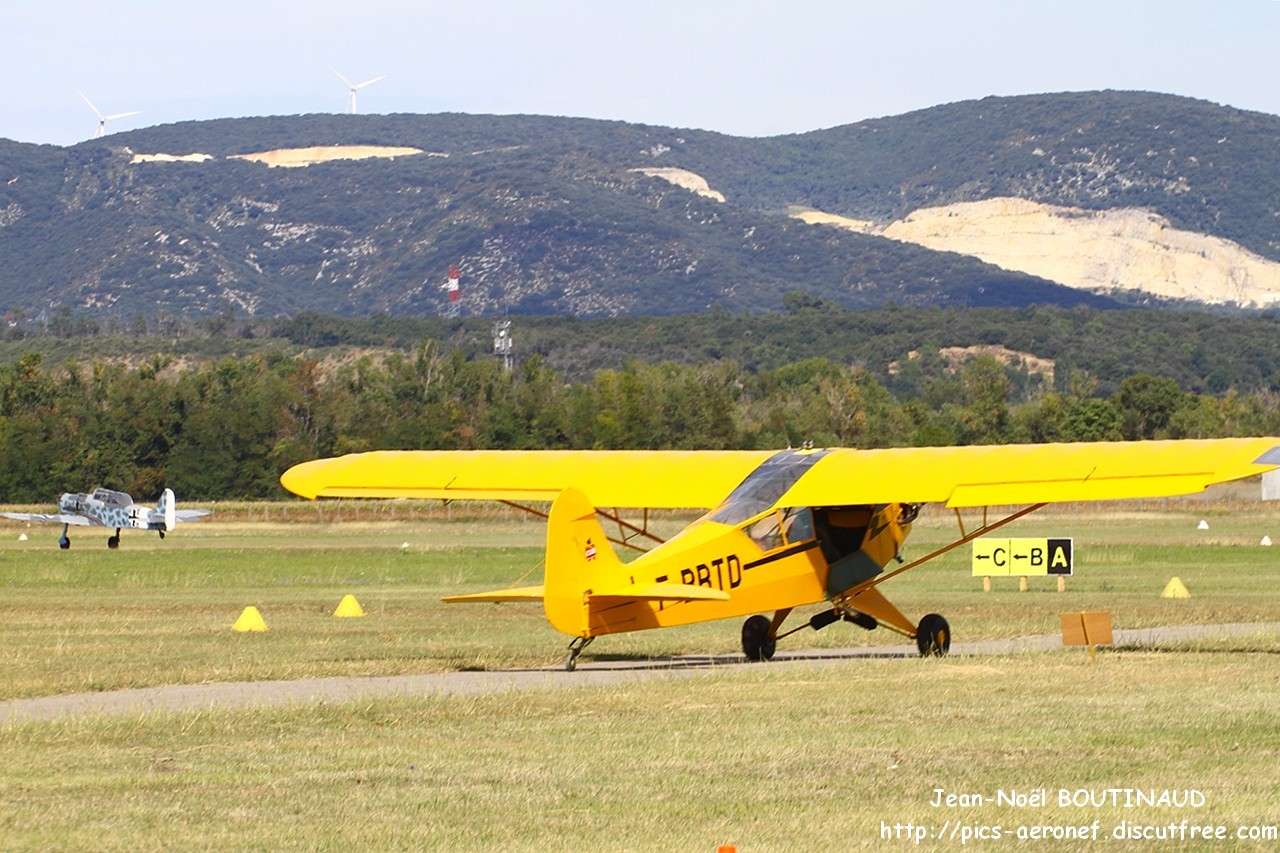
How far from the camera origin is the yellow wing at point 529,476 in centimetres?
2339

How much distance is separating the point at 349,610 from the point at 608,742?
1623 cm

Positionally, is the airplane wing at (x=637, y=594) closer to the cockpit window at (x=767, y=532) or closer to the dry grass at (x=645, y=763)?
the dry grass at (x=645, y=763)

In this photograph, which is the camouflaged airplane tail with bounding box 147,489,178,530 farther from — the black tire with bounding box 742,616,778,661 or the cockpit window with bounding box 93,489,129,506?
the black tire with bounding box 742,616,778,661

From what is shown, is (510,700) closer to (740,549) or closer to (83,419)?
(740,549)

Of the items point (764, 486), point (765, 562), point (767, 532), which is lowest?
point (765, 562)

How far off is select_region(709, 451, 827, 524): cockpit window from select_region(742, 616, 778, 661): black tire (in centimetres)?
144

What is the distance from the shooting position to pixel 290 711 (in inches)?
664

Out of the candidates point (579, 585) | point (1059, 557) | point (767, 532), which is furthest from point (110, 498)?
point (579, 585)

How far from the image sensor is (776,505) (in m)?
20.9

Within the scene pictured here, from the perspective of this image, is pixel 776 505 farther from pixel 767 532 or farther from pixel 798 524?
pixel 798 524

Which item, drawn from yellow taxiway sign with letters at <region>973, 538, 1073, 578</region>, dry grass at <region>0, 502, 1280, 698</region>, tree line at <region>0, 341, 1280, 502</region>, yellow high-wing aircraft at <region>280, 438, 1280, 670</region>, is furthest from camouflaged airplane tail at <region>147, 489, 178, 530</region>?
yellow high-wing aircraft at <region>280, 438, 1280, 670</region>

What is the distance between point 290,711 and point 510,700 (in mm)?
1898

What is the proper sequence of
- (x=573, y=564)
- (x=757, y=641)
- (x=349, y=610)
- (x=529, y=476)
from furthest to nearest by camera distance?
1. (x=349, y=610)
2. (x=529, y=476)
3. (x=757, y=641)
4. (x=573, y=564)

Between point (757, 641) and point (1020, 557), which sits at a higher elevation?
point (1020, 557)
